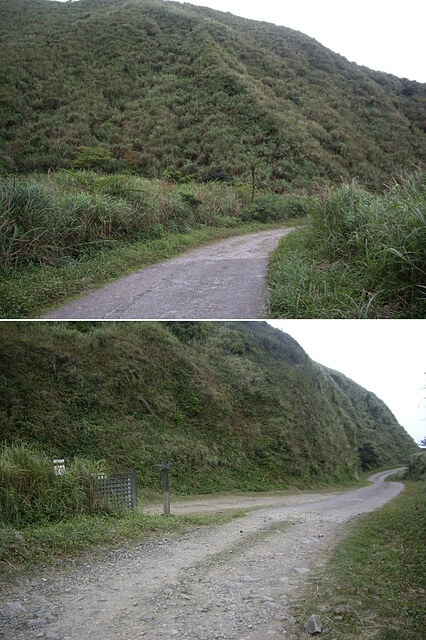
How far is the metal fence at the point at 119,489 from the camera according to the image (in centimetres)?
690

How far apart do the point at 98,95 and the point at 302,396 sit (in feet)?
78.4

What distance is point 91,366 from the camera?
13.1 meters

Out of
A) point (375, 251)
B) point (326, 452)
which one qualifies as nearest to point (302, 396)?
point (326, 452)

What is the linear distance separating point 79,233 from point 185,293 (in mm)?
3019

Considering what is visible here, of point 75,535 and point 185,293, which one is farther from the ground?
point 185,293

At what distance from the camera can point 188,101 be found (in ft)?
101

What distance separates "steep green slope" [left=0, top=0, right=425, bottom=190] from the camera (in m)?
25.5

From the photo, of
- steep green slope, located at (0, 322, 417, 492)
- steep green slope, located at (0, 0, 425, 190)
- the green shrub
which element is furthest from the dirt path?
steep green slope, located at (0, 0, 425, 190)

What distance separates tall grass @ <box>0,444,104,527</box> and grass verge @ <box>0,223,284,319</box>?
1.96 m

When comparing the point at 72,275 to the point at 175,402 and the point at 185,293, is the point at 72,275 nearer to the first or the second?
the point at 185,293

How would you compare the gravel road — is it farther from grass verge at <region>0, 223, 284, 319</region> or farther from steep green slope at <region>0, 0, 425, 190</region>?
steep green slope at <region>0, 0, 425, 190</region>

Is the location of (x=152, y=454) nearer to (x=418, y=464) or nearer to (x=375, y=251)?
(x=375, y=251)

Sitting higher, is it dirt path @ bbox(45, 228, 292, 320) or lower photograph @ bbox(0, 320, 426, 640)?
dirt path @ bbox(45, 228, 292, 320)

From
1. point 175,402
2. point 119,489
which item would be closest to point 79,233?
point 119,489
